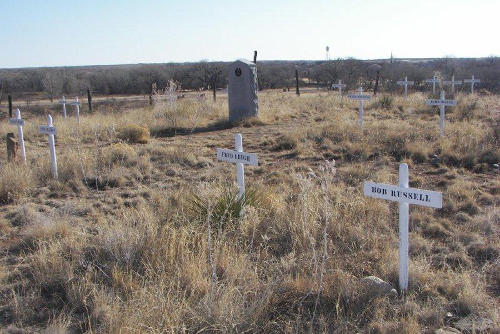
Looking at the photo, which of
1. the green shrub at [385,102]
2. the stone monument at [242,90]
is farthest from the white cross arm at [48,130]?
the green shrub at [385,102]

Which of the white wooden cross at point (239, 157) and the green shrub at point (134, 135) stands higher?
the white wooden cross at point (239, 157)

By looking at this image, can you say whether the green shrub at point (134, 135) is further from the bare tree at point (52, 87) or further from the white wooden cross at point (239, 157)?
the bare tree at point (52, 87)

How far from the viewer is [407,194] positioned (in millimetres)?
4223

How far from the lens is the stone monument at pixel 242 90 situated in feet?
51.7

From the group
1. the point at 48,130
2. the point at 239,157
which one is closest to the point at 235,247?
the point at 239,157

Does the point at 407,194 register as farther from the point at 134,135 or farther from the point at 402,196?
the point at 134,135

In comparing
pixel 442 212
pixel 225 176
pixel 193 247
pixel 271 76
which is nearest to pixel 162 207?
pixel 193 247

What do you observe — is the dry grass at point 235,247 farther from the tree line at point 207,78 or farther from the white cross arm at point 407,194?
the tree line at point 207,78

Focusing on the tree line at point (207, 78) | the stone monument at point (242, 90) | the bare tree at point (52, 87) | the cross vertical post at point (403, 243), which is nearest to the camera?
the cross vertical post at point (403, 243)

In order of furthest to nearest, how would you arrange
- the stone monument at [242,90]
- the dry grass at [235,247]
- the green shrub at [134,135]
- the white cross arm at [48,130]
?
the stone monument at [242,90] → the green shrub at [134,135] → the white cross arm at [48,130] → the dry grass at [235,247]

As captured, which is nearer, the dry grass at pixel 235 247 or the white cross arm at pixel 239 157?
the dry grass at pixel 235 247

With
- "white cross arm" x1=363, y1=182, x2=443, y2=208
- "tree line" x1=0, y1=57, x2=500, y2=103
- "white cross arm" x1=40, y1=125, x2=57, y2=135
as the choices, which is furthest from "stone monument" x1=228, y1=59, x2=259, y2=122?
"tree line" x1=0, y1=57, x2=500, y2=103

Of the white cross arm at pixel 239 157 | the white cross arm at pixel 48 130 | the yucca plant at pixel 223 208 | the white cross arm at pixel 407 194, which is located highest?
the white cross arm at pixel 48 130

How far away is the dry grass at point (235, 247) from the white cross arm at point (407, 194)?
0.48 meters
